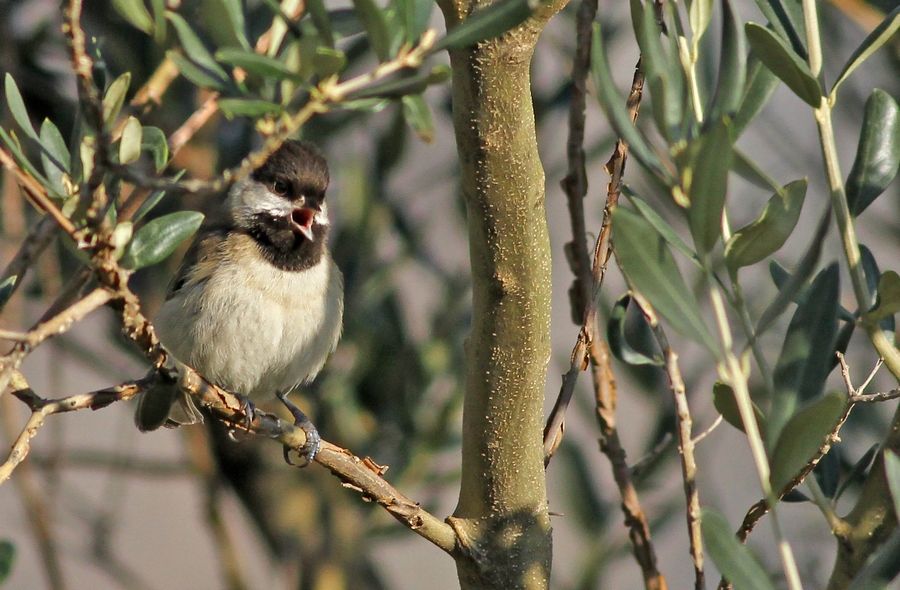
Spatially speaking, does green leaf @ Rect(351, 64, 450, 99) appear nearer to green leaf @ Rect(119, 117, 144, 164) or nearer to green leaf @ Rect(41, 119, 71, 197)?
green leaf @ Rect(119, 117, 144, 164)

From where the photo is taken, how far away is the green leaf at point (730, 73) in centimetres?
134

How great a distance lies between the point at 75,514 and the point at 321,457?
2.29 m

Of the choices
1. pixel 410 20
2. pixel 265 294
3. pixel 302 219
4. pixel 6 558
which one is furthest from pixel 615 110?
pixel 302 219

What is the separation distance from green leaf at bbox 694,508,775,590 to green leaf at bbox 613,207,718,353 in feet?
0.52

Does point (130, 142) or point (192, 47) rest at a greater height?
point (192, 47)

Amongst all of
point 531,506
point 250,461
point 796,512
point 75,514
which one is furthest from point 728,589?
point 796,512

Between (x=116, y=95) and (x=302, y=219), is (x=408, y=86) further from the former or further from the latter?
(x=302, y=219)

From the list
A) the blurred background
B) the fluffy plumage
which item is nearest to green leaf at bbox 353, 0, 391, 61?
the blurred background

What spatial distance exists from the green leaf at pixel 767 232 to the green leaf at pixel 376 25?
0.42 metres

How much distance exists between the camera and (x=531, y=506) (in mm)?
1704

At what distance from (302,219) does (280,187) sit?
0.12m

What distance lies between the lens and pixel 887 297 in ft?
4.21

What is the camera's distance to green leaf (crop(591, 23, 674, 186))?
1.06 meters

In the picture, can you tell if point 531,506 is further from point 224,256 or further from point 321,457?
point 224,256
